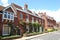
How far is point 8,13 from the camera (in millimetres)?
32375

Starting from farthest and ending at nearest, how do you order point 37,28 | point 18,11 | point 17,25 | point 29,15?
point 37,28, point 29,15, point 18,11, point 17,25

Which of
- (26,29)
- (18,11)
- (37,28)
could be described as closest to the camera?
(18,11)

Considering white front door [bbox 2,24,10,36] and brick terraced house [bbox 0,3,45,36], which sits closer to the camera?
brick terraced house [bbox 0,3,45,36]

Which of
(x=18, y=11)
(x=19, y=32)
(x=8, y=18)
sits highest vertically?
(x=18, y=11)

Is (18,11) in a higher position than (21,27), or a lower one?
higher

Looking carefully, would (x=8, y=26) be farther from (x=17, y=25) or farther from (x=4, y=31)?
(x=17, y=25)

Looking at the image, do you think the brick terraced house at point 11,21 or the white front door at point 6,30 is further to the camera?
the white front door at point 6,30

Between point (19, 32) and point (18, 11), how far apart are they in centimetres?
622

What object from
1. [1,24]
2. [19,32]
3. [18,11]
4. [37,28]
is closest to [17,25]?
[19,32]

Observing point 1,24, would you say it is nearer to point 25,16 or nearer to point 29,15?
point 25,16

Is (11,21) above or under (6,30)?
above

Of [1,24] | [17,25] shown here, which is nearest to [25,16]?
[17,25]

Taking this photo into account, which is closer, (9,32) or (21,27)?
(9,32)

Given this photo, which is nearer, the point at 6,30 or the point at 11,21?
the point at 6,30
